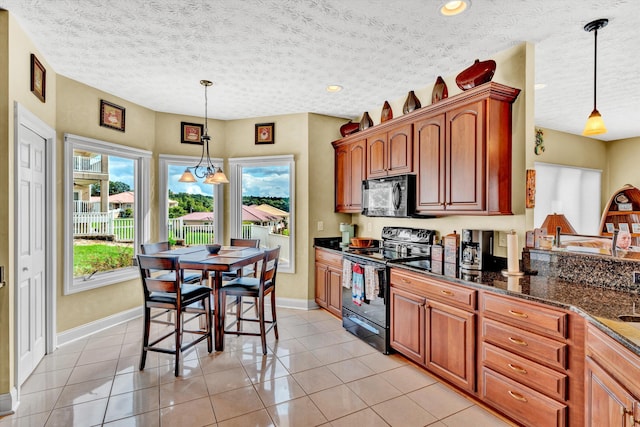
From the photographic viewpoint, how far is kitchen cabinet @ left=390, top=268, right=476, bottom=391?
2.33m

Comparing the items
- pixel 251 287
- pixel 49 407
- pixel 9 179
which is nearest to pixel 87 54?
pixel 9 179

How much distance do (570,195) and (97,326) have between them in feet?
22.6

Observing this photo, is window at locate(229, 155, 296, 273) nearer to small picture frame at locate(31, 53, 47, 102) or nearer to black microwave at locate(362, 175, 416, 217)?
black microwave at locate(362, 175, 416, 217)

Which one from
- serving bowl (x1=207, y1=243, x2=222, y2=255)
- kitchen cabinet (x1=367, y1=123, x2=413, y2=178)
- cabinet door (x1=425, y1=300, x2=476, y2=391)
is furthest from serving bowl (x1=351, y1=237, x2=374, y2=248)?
serving bowl (x1=207, y1=243, x2=222, y2=255)

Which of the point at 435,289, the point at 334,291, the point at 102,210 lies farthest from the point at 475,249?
the point at 102,210

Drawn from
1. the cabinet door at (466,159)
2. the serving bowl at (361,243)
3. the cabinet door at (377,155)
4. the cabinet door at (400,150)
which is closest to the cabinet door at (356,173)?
the cabinet door at (377,155)

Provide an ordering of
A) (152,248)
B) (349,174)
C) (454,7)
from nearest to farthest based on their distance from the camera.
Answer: (454,7)
(152,248)
(349,174)

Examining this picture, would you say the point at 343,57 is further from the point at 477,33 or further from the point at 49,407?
the point at 49,407

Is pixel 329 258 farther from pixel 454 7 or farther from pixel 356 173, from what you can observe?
pixel 454 7

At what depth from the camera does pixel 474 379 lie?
2289mm

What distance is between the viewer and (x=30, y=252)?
2.73m

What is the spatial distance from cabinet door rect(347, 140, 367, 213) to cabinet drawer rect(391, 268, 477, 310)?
138 centimetres

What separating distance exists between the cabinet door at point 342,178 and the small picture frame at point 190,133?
1.97m

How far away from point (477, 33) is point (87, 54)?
10.4 feet
